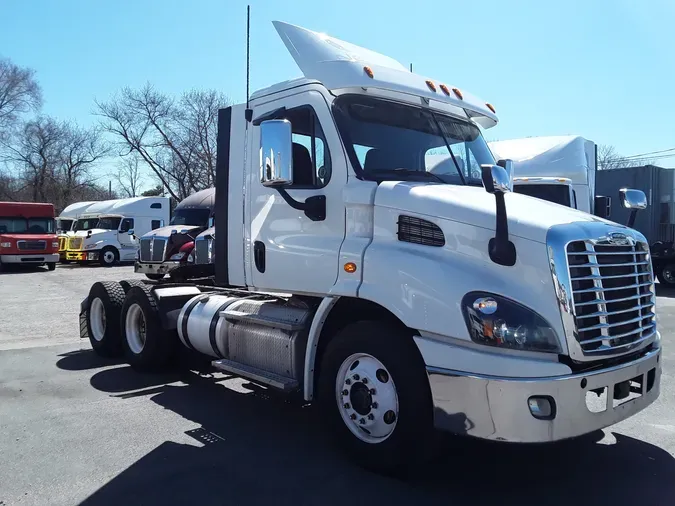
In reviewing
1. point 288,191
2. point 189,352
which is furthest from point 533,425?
point 189,352

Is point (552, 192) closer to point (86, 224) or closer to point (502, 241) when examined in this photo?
point (502, 241)

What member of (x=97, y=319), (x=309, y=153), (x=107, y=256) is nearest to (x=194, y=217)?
(x=97, y=319)

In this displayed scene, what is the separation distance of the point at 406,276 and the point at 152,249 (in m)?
8.71

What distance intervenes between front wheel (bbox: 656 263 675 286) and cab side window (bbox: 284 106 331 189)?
690 inches

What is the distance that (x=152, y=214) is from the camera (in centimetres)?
2978

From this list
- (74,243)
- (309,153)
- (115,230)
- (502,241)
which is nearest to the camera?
(502,241)

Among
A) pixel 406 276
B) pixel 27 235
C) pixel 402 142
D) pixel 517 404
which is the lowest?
pixel 517 404

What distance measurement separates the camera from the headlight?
364 centimetres

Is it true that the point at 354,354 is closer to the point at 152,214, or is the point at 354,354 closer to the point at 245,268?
the point at 245,268

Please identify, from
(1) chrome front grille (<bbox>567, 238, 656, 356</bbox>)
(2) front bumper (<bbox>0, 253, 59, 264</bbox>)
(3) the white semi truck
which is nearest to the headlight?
(3) the white semi truck

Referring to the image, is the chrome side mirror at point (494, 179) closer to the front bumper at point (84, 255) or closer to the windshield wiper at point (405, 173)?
the windshield wiper at point (405, 173)

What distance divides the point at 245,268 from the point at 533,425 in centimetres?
321

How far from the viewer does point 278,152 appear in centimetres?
457

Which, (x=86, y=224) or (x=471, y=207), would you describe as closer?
(x=471, y=207)
